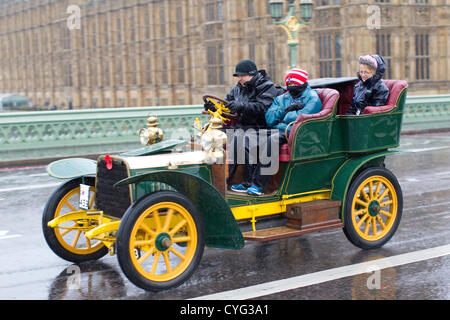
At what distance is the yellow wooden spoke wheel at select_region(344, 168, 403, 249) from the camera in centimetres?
647

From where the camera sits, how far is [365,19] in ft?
93.2

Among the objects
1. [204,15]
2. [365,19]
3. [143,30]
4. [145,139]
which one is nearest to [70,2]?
[143,30]

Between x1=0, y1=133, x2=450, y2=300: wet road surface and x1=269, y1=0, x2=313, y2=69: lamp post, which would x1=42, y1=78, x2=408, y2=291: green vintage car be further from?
x1=269, y1=0, x2=313, y2=69: lamp post

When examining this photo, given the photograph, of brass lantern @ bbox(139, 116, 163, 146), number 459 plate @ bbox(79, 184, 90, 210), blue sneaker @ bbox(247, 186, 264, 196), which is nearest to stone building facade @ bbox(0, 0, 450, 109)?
brass lantern @ bbox(139, 116, 163, 146)

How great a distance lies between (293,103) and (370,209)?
1.33 m

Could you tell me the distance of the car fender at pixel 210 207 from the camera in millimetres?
5426

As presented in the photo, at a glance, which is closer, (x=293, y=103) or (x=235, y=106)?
(x=235, y=106)

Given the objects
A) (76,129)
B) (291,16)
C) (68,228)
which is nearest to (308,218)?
(68,228)

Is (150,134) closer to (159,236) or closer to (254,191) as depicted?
(254,191)

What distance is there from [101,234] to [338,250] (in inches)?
96.7

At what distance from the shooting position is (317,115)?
20.4 feet

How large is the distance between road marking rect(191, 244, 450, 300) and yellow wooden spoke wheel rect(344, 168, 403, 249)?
1.15 feet

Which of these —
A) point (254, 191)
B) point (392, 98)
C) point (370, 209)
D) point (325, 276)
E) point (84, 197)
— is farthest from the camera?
point (392, 98)

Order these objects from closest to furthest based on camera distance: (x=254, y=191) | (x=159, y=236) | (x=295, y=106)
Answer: (x=159, y=236), (x=254, y=191), (x=295, y=106)
